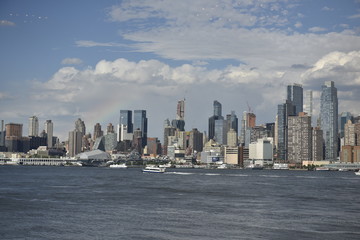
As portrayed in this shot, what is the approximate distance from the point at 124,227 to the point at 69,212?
16.1m

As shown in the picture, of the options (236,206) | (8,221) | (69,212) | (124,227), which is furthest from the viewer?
(236,206)

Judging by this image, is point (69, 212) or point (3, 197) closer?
point (69, 212)

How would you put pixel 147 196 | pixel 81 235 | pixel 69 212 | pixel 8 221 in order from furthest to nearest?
pixel 147 196 < pixel 69 212 < pixel 8 221 < pixel 81 235

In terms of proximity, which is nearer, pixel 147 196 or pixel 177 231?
pixel 177 231

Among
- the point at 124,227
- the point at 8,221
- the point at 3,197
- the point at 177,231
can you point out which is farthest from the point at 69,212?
the point at 3,197

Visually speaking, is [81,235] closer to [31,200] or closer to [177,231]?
[177,231]

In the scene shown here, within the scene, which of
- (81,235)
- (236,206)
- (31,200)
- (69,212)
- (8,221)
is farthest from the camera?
(31,200)

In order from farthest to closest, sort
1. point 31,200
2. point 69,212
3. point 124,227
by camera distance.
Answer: point 31,200 → point 69,212 → point 124,227

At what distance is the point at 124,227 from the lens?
6350 centimetres

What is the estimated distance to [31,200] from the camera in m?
94.7

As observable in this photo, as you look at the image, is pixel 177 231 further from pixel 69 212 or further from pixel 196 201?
pixel 196 201

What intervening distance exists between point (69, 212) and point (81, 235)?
1907 centimetres

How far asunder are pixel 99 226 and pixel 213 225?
44.7 feet

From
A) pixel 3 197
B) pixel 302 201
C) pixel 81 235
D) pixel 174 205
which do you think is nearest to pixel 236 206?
pixel 174 205
